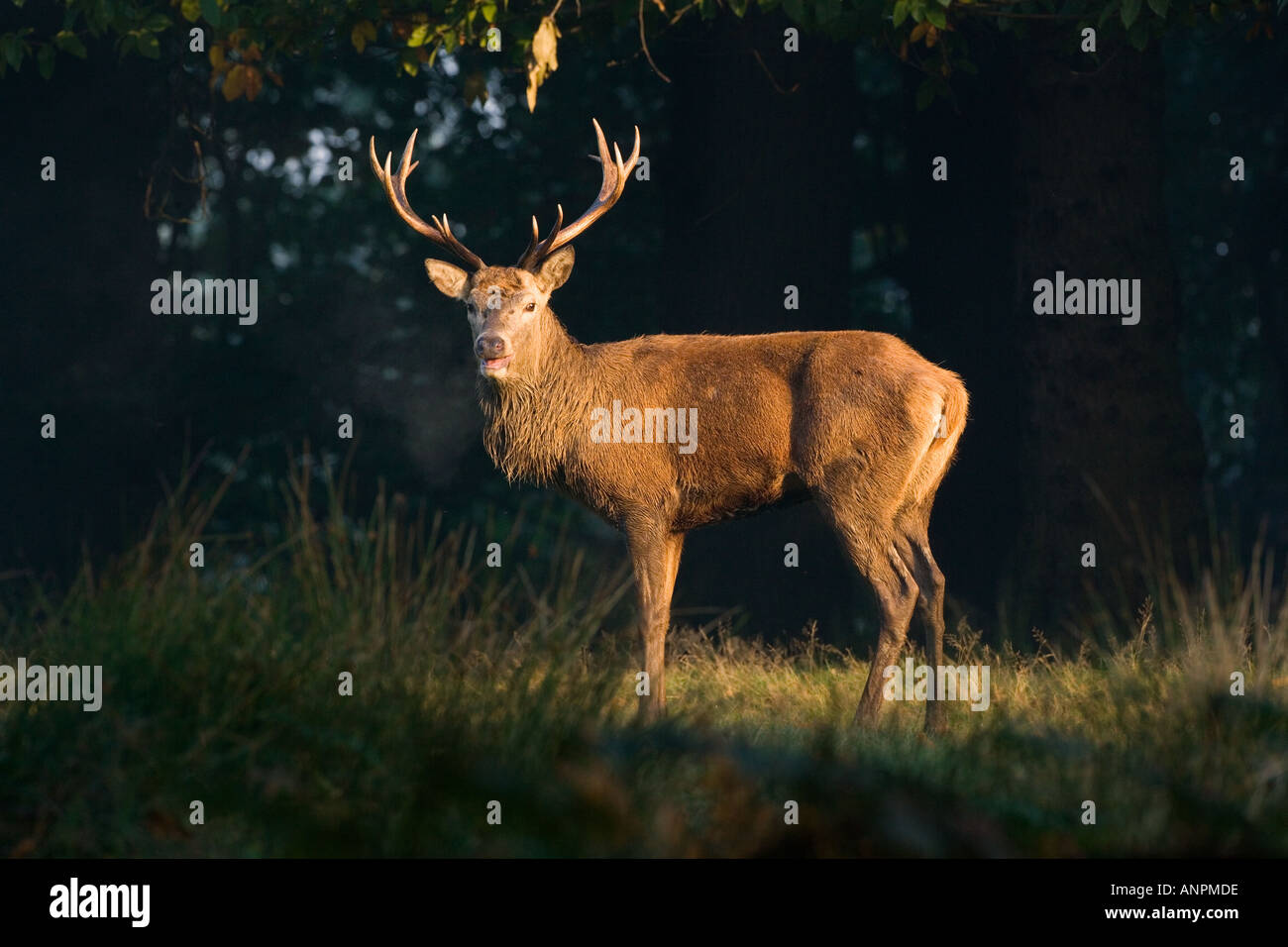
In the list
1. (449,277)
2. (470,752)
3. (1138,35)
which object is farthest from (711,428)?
(470,752)

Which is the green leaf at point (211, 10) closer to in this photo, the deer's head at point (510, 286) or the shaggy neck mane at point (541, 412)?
the deer's head at point (510, 286)

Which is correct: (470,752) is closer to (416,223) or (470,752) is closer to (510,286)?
(510,286)

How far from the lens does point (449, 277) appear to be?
921cm

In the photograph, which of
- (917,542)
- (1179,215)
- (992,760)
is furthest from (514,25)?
(1179,215)

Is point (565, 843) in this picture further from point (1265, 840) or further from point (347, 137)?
point (347, 137)

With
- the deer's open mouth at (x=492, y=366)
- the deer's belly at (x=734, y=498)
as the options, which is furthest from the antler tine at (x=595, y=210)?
the deer's belly at (x=734, y=498)

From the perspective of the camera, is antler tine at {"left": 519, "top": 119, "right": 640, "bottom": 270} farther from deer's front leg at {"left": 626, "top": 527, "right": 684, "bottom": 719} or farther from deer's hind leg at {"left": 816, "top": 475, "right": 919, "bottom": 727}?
deer's hind leg at {"left": 816, "top": 475, "right": 919, "bottom": 727}

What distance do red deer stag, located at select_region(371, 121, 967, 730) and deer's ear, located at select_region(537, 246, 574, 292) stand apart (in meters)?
0.01

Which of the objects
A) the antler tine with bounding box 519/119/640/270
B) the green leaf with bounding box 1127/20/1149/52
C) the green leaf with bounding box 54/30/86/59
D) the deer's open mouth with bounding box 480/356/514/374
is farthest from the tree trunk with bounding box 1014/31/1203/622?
the green leaf with bounding box 54/30/86/59

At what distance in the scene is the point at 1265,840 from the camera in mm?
4961

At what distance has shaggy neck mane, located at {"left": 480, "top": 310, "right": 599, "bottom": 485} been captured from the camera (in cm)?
897

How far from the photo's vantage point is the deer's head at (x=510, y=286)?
8.86 m

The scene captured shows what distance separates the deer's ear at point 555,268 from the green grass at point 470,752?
104 inches
